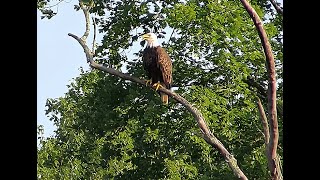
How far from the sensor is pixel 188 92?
1121 centimetres

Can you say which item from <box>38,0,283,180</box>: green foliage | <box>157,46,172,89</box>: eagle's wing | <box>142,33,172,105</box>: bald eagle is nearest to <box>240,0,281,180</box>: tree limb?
<box>142,33,172,105</box>: bald eagle

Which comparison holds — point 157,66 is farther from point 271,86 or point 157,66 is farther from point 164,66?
point 271,86

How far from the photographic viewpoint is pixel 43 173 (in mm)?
24797

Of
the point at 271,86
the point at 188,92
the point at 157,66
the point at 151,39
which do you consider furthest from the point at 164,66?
the point at 271,86

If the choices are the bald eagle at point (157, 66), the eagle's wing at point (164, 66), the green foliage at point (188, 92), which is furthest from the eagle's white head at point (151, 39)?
the green foliage at point (188, 92)

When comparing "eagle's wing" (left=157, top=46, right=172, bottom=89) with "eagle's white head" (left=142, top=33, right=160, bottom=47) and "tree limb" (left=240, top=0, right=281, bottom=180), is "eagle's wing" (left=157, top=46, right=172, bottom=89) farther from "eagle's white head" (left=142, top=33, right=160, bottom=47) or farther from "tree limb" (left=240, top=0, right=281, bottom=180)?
"tree limb" (left=240, top=0, right=281, bottom=180)

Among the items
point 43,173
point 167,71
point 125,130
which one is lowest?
point 167,71

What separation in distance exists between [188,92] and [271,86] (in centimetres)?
893

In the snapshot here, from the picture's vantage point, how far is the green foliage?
36.3 feet

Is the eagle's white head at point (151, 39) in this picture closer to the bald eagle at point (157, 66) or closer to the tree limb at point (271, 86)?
the bald eagle at point (157, 66)
